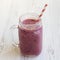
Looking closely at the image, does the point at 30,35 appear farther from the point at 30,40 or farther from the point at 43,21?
the point at 43,21

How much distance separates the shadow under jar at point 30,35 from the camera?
0.91m

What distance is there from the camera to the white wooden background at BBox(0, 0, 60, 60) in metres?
0.98

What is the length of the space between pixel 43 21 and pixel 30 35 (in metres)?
0.31

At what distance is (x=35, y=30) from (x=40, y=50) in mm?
122

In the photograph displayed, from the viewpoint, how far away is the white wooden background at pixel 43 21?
0.98 m

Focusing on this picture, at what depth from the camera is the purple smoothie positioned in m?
0.91

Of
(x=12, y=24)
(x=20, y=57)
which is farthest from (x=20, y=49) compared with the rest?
(x=12, y=24)

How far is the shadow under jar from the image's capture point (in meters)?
0.91

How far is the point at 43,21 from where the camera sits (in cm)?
120

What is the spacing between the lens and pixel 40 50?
0.97 meters

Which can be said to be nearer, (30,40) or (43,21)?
(30,40)

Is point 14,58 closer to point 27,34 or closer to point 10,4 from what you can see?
point 27,34

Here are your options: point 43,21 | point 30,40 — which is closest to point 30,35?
point 30,40

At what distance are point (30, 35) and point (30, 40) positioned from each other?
26mm
